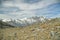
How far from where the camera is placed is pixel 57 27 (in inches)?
447

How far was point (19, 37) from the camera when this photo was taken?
469 inches

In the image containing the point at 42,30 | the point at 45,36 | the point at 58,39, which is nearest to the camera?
the point at 58,39

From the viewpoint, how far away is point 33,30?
1234cm

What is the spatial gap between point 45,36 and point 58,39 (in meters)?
0.99

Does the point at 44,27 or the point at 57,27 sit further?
the point at 44,27

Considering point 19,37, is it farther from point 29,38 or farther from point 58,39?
point 58,39

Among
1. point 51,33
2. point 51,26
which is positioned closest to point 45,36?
point 51,33

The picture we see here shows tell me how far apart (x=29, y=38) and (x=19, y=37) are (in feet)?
2.92

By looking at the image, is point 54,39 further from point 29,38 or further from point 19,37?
point 19,37

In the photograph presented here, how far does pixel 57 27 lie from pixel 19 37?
99.9 inches

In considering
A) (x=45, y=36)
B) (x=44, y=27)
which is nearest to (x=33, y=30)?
(x=44, y=27)

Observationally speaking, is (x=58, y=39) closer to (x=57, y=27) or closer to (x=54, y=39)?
(x=54, y=39)

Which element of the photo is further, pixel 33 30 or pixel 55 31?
pixel 33 30

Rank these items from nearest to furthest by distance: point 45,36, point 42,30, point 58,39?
point 58,39 < point 45,36 < point 42,30
